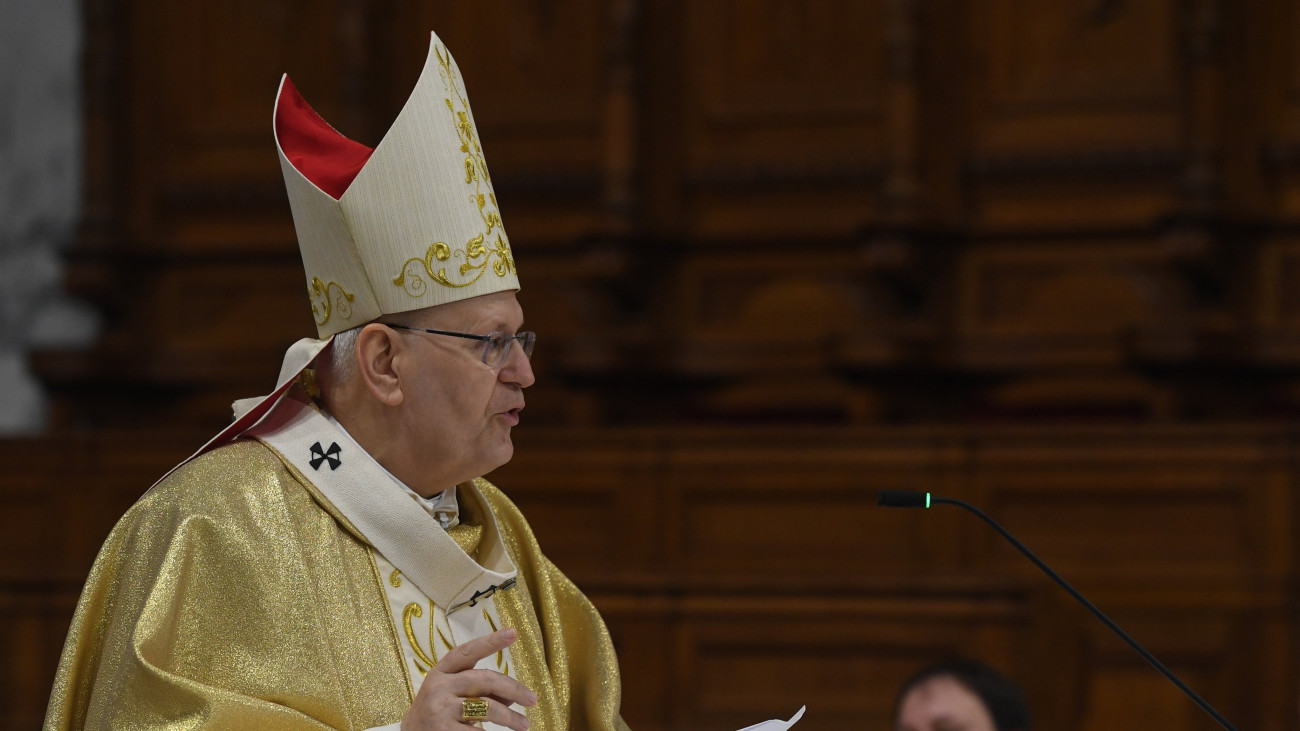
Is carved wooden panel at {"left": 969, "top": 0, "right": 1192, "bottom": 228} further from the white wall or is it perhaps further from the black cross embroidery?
the black cross embroidery

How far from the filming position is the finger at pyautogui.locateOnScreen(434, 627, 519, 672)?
214 centimetres

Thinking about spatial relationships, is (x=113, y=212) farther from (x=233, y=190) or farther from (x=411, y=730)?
(x=411, y=730)

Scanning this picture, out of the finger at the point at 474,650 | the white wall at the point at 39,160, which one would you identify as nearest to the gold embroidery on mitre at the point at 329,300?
the finger at the point at 474,650

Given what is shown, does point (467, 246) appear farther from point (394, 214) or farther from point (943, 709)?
point (943, 709)

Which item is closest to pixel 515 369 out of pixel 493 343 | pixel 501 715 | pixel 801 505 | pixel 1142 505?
pixel 493 343

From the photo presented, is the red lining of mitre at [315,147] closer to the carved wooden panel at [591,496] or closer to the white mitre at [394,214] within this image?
the white mitre at [394,214]

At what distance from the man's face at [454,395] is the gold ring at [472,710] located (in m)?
0.47

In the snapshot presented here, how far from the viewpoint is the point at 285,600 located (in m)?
2.33

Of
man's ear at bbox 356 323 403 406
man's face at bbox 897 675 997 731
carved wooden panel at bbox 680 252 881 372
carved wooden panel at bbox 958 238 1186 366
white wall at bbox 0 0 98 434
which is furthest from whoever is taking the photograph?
white wall at bbox 0 0 98 434

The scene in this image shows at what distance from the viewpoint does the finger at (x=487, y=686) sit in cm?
214

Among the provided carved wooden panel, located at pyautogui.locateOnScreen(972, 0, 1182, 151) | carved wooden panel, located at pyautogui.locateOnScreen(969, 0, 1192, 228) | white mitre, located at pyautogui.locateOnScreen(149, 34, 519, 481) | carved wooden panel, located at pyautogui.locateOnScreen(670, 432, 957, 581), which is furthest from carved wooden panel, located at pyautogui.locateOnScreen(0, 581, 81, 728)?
carved wooden panel, located at pyautogui.locateOnScreen(972, 0, 1182, 151)

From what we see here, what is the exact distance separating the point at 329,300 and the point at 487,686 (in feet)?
2.47

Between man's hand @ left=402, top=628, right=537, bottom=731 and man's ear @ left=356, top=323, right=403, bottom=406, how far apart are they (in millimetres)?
488

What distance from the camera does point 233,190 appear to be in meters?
7.23
